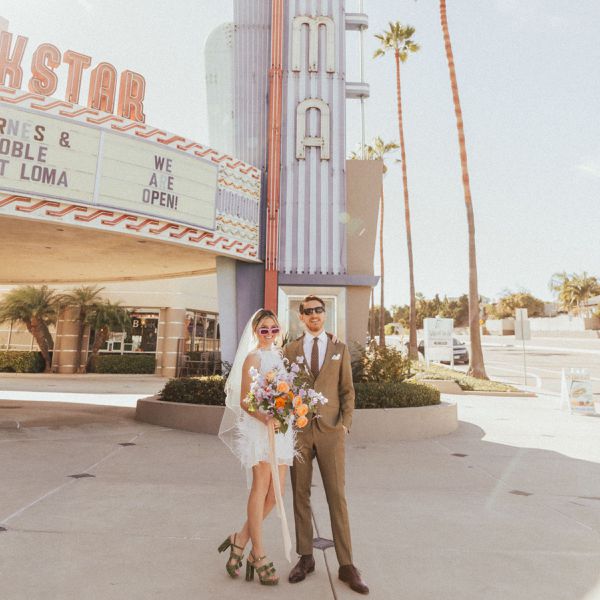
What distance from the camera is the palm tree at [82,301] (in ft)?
88.5

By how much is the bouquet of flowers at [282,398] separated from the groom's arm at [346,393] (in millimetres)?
354

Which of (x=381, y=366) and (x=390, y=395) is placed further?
(x=381, y=366)

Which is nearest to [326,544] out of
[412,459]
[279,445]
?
[279,445]

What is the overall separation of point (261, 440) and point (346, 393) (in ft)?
2.59

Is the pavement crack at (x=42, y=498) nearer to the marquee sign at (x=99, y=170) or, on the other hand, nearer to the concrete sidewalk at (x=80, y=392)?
the marquee sign at (x=99, y=170)

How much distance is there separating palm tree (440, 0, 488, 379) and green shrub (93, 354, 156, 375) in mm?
18362

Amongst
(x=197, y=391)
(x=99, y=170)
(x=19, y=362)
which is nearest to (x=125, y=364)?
(x=19, y=362)

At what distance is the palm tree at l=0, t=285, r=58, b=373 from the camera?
85.5 ft

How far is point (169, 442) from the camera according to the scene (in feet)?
29.2

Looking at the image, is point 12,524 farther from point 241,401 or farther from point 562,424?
point 562,424

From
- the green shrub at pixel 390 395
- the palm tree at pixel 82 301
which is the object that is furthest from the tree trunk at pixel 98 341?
the green shrub at pixel 390 395

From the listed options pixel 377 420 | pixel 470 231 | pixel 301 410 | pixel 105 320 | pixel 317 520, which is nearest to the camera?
pixel 301 410

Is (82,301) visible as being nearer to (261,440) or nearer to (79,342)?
(79,342)

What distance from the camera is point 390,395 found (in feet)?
33.3
